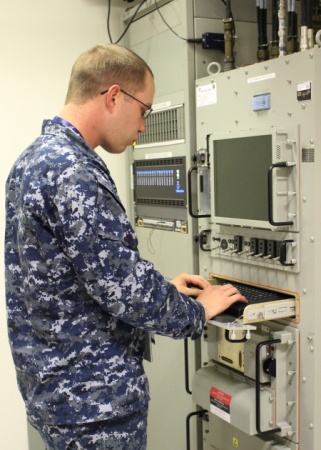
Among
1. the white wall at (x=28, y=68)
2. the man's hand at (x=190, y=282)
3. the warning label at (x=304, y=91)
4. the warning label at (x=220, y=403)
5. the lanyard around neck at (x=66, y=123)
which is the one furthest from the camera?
the white wall at (x=28, y=68)

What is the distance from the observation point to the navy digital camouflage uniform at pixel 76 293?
1.48 m

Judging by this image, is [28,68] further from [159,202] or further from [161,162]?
[159,202]

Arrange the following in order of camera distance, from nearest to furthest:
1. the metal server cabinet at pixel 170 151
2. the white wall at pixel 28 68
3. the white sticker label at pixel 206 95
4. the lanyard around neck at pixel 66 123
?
the lanyard around neck at pixel 66 123 < the white sticker label at pixel 206 95 < the metal server cabinet at pixel 170 151 < the white wall at pixel 28 68

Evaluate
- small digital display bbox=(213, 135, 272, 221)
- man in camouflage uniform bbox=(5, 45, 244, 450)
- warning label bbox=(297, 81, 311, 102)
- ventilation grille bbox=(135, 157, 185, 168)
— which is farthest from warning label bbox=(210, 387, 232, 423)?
warning label bbox=(297, 81, 311, 102)

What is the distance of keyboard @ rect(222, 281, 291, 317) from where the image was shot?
1.91 m

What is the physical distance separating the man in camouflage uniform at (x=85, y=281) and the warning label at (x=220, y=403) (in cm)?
53

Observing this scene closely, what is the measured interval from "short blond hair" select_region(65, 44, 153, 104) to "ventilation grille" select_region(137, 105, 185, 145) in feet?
3.02

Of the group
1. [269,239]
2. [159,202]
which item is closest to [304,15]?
[269,239]

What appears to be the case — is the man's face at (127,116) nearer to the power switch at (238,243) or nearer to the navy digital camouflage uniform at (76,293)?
the navy digital camouflage uniform at (76,293)

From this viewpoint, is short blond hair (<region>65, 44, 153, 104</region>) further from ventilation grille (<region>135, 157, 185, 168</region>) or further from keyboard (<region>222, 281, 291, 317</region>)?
ventilation grille (<region>135, 157, 185, 168</region>)

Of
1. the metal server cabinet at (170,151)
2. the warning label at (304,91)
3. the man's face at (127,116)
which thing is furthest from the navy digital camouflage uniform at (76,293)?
the metal server cabinet at (170,151)

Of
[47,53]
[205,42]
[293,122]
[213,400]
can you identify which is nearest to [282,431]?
[213,400]

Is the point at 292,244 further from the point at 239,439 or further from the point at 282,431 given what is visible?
the point at 239,439

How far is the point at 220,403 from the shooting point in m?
2.20
